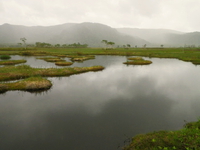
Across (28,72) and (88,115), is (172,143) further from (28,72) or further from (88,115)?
(28,72)

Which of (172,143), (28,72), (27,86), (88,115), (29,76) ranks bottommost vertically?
(88,115)

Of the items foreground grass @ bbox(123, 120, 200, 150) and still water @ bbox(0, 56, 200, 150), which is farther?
still water @ bbox(0, 56, 200, 150)

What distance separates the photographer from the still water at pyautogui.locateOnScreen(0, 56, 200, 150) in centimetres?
1546

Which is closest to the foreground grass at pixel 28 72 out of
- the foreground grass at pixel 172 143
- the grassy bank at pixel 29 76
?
the grassy bank at pixel 29 76

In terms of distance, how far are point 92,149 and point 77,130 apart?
159 inches

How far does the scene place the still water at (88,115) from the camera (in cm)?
1546

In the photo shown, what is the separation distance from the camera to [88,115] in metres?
21.2

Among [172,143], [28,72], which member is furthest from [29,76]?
[172,143]

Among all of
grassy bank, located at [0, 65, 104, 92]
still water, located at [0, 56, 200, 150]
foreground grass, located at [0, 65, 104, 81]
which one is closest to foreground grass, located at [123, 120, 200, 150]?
still water, located at [0, 56, 200, 150]

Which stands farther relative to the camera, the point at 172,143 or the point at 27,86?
the point at 27,86

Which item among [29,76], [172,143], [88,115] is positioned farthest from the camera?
[29,76]

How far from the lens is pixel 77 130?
17.4 m

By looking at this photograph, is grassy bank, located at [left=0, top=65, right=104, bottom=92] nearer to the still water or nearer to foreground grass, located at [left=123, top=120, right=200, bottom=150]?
the still water

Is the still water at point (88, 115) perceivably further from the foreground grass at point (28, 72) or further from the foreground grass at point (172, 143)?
the foreground grass at point (28, 72)
